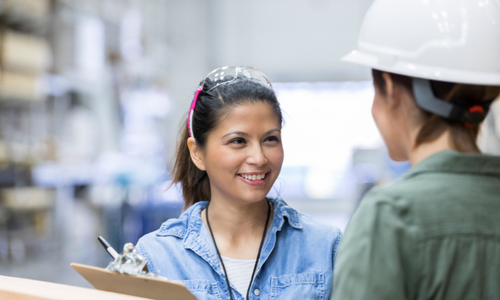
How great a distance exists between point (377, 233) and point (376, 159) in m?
6.73

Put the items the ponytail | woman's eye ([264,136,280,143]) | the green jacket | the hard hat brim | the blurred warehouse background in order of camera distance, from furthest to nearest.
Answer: the blurred warehouse background
the ponytail
woman's eye ([264,136,280,143])
the hard hat brim
the green jacket

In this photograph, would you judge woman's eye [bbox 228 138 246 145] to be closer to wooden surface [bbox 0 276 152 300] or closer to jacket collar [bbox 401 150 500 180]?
wooden surface [bbox 0 276 152 300]

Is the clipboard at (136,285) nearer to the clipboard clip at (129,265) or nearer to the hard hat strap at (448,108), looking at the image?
the clipboard clip at (129,265)

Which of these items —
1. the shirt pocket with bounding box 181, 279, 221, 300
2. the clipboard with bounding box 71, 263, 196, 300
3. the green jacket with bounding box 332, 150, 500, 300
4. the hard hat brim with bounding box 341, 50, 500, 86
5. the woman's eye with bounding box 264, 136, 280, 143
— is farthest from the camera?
the woman's eye with bounding box 264, 136, 280, 143

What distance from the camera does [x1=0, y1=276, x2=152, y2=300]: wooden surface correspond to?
40.4 inches

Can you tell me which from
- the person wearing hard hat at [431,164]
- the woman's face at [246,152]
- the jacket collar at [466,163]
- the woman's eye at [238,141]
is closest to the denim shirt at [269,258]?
the woman's face at [246,152]

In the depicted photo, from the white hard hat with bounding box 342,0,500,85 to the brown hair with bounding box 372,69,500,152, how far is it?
0.03 m

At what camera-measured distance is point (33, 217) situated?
3.55 m

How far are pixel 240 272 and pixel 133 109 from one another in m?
4.54

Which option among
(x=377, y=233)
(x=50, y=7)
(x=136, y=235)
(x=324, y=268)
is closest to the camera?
(x=377, y=233)

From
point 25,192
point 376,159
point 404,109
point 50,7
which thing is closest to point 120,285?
point 404,109

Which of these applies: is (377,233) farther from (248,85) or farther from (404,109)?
(248,85)

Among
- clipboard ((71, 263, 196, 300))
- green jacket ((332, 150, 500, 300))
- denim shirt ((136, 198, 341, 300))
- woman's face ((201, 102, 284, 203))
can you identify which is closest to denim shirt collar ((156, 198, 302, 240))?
denim shirt ((136, 198, 341, 300))

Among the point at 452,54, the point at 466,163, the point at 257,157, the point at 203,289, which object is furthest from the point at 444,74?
the point at 203,289
